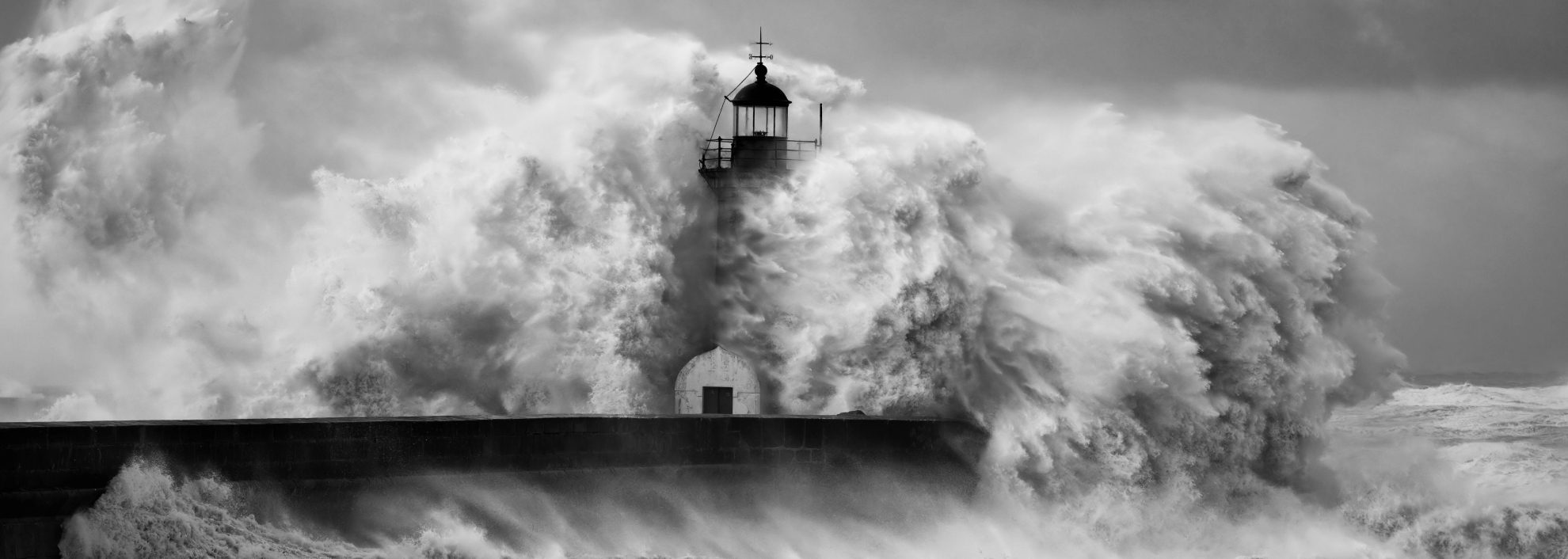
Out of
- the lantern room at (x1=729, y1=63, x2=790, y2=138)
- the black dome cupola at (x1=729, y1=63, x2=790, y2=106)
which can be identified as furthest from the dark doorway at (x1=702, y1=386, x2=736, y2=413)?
the black dome cupola at (x1=729, y1=63, x2=790, y2=106)

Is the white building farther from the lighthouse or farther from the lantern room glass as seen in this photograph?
the lantern room glass

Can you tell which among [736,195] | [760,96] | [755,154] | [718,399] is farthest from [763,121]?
[718,399]

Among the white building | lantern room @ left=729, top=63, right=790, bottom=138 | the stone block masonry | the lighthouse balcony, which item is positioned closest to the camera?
the stone block masonry

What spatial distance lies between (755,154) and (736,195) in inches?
20.4

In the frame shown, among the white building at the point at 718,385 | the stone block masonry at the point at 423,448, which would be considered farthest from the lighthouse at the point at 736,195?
the stone block masonry at the point at 423,448

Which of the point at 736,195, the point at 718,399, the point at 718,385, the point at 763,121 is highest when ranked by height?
the point at 763,121

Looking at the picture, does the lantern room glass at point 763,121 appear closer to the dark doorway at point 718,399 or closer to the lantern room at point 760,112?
the lantern room at point 760,112

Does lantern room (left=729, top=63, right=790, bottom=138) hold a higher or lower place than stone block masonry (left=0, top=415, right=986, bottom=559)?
higher

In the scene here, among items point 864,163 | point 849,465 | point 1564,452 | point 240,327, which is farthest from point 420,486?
point 1564,452

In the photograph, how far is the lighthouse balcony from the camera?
18641mm

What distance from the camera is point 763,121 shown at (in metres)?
19.1

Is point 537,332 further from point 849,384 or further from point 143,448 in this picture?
point 143,448

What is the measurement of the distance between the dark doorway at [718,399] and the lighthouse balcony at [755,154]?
2.17 metres

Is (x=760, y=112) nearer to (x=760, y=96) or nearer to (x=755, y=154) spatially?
(x=760, y=96)
